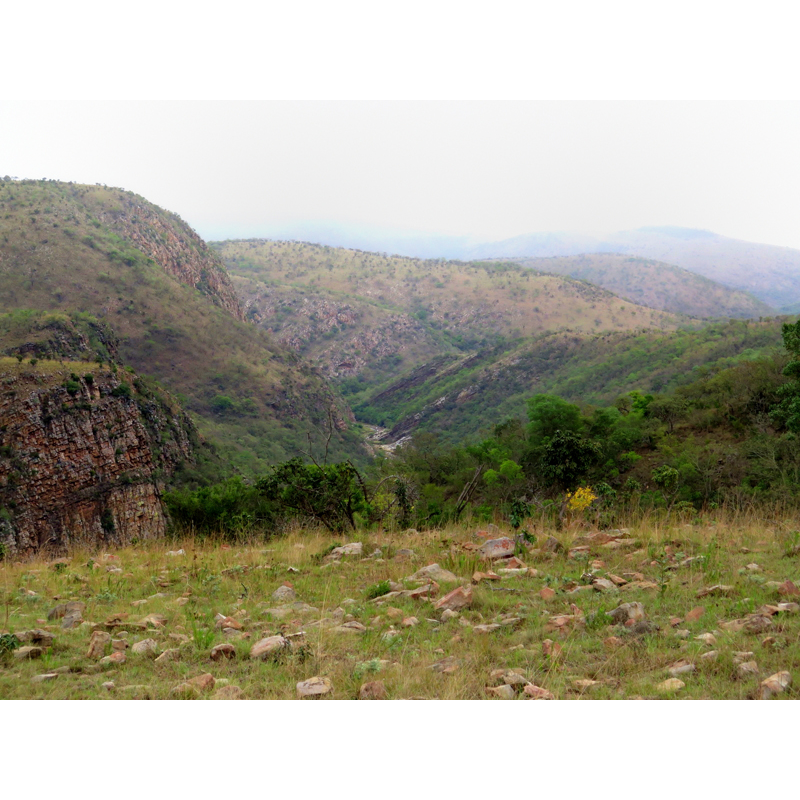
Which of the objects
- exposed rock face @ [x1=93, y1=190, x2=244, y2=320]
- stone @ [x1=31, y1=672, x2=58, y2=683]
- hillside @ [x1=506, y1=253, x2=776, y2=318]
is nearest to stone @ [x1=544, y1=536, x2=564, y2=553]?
stone @ [x1=31, y1=672, x2=58, y2=683]

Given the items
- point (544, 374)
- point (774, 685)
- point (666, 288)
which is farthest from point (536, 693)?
point (666, 288)

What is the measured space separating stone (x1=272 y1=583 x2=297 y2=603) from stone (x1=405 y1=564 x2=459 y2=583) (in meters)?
0.97

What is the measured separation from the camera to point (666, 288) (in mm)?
170000

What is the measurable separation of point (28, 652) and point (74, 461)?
121ft

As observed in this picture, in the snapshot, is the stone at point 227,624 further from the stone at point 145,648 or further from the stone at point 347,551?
the stone at point 347,551

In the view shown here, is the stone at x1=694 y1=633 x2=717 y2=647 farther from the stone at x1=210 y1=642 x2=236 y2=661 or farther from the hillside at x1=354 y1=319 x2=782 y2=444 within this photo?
the hillside at x1=354 y1=319 x2=782 y2=444

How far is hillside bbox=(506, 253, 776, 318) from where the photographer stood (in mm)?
154375

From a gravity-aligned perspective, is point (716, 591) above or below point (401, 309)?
below

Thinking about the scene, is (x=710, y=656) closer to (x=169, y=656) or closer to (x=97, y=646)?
(x=169, y=656)

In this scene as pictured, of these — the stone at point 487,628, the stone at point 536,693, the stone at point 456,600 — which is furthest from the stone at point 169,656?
the stone at point 536,693

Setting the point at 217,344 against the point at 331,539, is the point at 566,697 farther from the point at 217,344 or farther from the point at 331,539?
the point at 217,344

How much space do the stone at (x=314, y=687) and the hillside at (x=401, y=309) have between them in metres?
110

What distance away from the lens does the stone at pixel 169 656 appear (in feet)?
11.6

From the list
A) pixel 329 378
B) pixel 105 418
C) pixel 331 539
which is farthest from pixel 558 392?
pixel 331 539
